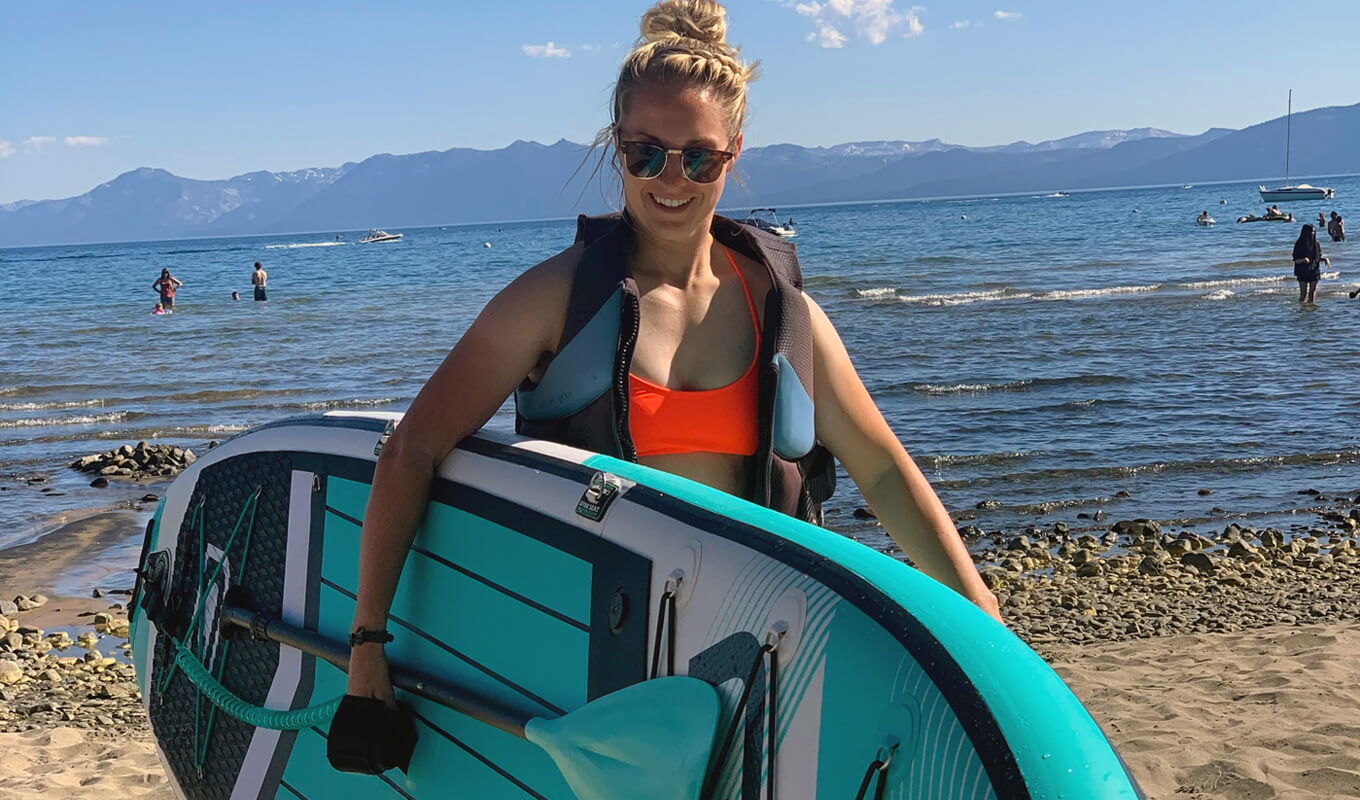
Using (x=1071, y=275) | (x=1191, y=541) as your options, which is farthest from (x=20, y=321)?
(x=1191, y=541)

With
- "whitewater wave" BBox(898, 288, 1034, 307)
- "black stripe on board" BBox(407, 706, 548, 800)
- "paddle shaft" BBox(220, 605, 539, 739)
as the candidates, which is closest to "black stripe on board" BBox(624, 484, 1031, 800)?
"paddle shaft" BBox(220, 605, 539, 739)

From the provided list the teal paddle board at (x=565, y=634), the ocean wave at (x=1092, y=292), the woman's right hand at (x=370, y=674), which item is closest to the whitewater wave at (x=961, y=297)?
the ocean wave at (x=1092, y=292)

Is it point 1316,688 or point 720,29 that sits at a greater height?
point 720,29

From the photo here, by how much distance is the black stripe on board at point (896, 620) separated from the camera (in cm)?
140

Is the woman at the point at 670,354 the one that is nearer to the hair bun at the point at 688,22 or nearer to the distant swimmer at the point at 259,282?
the hair bun at the point at 688,22

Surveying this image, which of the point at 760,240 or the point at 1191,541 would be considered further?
the point at 1191,541

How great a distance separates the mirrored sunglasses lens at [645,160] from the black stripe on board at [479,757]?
106 cm

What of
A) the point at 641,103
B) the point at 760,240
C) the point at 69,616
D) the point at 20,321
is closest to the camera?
the point at 641,103

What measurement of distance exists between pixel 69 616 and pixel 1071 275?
27.7m

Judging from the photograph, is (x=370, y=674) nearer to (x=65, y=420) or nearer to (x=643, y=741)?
(x=643, y=741)

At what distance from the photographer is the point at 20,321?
1195 inches

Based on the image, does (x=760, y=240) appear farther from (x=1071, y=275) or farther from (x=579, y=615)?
(x=1071, y=275)

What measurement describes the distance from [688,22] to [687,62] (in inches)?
5.6

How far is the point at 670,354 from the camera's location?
7.47 ft
